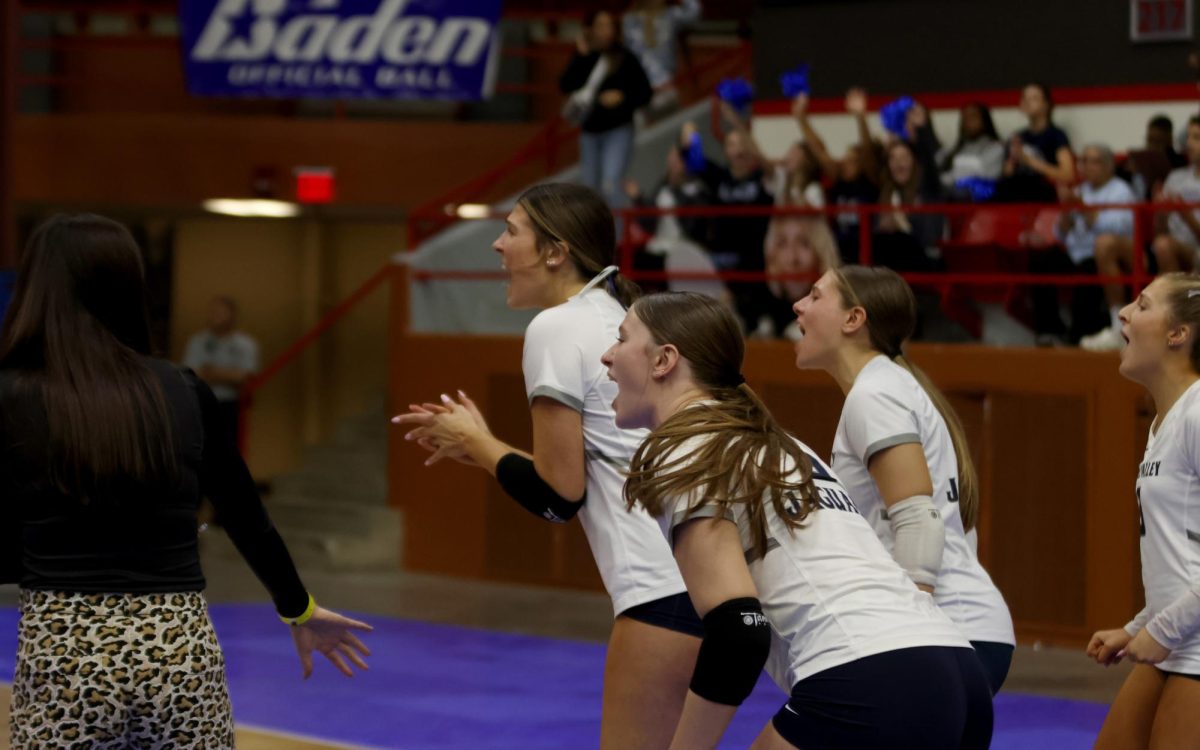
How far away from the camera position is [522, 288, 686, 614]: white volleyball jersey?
434cm

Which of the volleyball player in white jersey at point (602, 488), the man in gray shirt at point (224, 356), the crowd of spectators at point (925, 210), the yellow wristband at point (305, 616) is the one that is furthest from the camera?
the man in gray shirt at point (224, 356)

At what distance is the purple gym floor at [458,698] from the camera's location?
8.41 meters

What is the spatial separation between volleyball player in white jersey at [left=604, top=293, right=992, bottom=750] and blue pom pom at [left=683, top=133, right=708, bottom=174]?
33.1 feet

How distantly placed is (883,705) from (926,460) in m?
1.31

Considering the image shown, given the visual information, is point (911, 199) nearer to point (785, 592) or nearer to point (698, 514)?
point (785, 592)

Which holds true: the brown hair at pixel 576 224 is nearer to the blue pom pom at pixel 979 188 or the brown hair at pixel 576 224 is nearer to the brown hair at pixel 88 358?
the brown hair at pixel 88 358

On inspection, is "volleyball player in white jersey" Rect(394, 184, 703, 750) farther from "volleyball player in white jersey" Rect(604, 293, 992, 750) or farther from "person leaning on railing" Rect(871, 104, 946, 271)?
"person leaning on railing" Rect(871, 104, 946, 271)

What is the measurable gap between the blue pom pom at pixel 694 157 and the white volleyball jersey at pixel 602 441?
9.24 meters

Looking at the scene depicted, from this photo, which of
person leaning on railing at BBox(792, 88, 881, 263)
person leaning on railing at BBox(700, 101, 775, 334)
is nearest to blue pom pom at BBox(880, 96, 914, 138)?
person leaning on railing at BBox(792, 88, 881, 263)

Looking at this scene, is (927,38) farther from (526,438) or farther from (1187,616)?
(1187,616)

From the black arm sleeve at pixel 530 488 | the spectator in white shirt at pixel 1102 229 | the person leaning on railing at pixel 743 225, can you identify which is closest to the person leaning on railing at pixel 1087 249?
the spectator in white shirt at pixel 1102 229

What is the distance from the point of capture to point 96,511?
3.48 m

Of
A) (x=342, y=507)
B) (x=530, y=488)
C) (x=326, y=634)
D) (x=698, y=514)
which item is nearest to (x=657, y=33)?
(x=342, y=507)

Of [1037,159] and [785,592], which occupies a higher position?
[1037,159]
